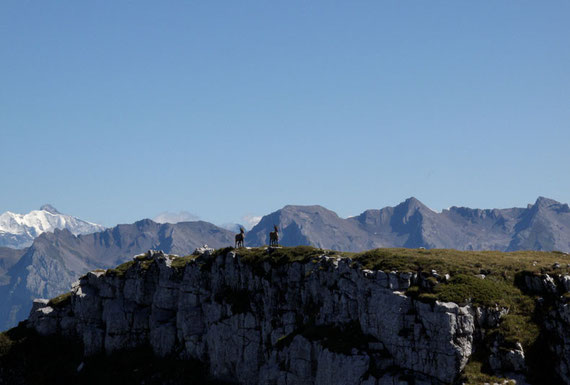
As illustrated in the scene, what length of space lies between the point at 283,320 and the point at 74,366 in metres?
57.2

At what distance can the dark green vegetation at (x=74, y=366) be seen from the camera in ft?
436

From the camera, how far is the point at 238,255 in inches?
5477

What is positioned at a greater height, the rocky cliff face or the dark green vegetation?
the rocky cliff face

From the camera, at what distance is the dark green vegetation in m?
133

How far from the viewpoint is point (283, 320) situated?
122 m

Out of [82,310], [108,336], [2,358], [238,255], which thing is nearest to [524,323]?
[238,255]

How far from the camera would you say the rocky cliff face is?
91.7 meters

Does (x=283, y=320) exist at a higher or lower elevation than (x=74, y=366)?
higher

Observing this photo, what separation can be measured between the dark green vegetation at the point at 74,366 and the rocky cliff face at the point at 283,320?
2.58 m

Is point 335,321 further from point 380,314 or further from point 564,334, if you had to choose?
point 564,334

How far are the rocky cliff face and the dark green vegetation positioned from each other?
2.58 metres

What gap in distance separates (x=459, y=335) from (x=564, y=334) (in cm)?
1389

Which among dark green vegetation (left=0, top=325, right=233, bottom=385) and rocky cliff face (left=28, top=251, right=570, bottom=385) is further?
dark green vegetation (left=0, top=325, right=233, bottom=385)

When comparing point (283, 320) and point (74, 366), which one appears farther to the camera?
point (74, 366)
